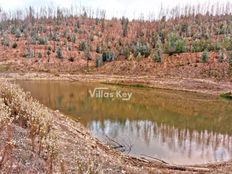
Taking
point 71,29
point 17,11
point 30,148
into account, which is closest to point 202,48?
point 71,29

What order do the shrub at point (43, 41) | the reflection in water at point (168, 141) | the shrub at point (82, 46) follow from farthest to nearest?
the shrub at point (43, 41) → the shrub at point (82, 46) → the reflection in water at point (168, 141)

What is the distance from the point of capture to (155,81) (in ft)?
198

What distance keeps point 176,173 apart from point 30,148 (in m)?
6.82

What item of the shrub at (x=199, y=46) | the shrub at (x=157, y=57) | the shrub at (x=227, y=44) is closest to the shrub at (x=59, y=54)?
the shrub at (x=157, y=57)

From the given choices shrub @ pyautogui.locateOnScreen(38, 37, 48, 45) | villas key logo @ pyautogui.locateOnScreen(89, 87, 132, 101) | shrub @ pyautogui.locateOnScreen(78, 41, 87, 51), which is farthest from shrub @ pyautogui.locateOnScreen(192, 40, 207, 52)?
shrub @ pyautogui.locateOnScreen(38, 37, 48, 45)

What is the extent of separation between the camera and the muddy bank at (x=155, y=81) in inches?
2104

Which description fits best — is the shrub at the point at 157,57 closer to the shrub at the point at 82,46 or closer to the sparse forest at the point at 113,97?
the sparse forest at the point at 113,97

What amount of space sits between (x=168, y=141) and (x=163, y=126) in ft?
15.1

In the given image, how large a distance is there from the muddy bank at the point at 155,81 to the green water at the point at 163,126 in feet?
45.1

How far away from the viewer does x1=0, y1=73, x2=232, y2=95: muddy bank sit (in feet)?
175

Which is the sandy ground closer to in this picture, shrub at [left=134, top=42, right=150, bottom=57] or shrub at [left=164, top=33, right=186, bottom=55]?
shrub at [left=134, top=42, right=150, bottom=57]

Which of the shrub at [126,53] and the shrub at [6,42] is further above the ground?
the shrub at [6,42]

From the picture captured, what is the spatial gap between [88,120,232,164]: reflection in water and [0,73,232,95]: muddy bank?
96.4 ft

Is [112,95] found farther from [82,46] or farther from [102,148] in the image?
[82,46]
